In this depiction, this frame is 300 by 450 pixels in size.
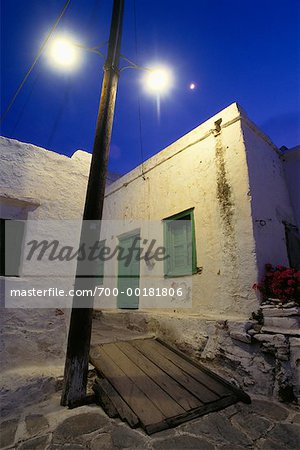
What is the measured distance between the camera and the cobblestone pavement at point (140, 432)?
2.21 m

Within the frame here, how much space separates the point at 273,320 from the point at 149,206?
406cm

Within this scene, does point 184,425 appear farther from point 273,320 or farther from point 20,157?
point 20,157

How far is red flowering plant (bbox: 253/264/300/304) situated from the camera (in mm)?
3674

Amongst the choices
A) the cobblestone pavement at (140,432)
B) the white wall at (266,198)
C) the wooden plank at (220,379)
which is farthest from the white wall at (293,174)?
the cobblestone pavement at (140,432)

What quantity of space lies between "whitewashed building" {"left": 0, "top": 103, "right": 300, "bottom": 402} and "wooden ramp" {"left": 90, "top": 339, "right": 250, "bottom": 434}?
18.2 inches

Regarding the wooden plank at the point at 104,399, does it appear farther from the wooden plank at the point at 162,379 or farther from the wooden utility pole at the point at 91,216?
the wooden plank at the point at 162,379

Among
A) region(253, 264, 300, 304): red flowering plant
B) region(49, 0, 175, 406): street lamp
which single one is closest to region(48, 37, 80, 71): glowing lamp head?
region(49, 0, 175, 406): street lamp

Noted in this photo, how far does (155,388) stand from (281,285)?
235 centimetres

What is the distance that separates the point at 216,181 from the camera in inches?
197

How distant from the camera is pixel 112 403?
277cm

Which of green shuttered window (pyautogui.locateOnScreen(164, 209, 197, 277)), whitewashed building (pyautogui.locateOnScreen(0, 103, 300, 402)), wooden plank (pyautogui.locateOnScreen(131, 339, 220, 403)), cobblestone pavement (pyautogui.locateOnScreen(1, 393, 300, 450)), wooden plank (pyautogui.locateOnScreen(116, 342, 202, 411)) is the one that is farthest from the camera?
green shuttered window (pyautogui.locateOnScreen(164, 209, 197, 277))

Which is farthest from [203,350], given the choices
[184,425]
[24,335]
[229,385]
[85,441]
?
[24,335]

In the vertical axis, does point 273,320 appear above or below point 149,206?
below

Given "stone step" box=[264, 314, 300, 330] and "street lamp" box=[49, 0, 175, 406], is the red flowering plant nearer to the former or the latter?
"stone step" box=[264, 314, 300, 330]
